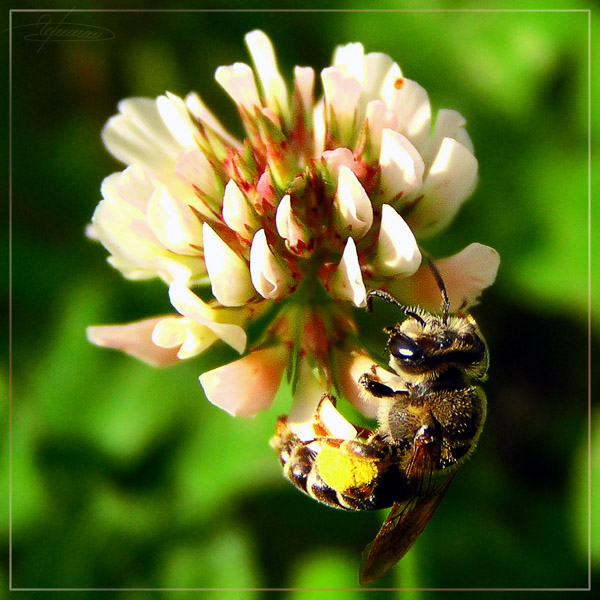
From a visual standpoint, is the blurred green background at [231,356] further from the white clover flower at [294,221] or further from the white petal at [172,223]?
the white petal at [172,223]

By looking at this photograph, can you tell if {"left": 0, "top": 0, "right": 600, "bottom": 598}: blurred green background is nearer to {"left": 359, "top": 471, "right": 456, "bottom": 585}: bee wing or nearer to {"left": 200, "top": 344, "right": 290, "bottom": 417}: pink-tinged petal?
{"left": 200, "top": 344, "right": 290, "bottom": 417}: pink-tinged petal

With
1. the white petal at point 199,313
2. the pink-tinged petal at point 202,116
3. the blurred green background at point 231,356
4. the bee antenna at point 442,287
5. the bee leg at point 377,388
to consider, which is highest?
the pink-tinged petal at point 202,116

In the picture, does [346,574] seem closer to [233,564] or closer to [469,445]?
[233,564]

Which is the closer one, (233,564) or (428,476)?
(428,476)

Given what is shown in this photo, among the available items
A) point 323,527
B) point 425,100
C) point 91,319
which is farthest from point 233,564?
point 425,100

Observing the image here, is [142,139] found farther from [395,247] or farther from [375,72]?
[395,247]

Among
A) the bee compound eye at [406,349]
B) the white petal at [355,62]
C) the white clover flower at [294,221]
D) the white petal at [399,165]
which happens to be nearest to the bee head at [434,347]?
the bee compound eye at [406,349]
